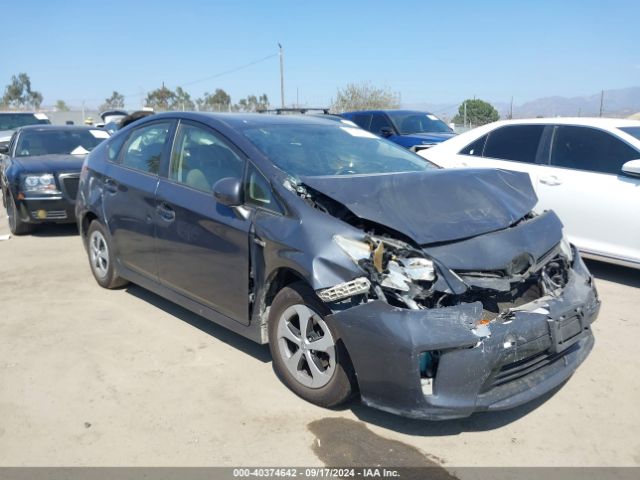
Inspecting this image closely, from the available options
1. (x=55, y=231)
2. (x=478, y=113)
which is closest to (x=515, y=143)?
(x=55, y=231)

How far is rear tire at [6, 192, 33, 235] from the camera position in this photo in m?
8.20

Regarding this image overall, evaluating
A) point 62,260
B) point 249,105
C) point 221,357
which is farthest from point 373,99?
point 221,357

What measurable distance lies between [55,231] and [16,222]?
65 centimetres

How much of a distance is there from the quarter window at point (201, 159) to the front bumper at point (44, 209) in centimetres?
431

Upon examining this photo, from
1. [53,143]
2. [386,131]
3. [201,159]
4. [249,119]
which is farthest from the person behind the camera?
[386,131]

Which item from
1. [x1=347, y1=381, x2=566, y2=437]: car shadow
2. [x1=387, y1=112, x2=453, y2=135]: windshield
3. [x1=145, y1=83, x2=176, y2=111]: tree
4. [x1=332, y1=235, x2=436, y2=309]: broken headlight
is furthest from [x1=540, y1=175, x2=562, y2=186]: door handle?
[x1=145, y1=83, x2=176, y2=111]: tree

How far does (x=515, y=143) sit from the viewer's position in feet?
21.8

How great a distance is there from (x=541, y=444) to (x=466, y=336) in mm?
792

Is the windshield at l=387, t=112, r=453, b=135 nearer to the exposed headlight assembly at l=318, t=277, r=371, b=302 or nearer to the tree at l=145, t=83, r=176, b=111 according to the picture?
the exposed headlight assembly at l=318, t=277, r=371, b=302

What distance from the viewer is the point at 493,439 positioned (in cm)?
316

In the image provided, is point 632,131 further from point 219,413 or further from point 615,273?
point 219,413

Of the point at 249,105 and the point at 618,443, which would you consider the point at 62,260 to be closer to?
the point at 618,443

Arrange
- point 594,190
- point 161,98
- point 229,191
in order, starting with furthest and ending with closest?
point 161,98 → point 594,190 → point 229,191

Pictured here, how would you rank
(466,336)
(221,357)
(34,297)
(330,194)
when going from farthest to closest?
(34,297) → (221,357) → (330,194) → (466,336)
